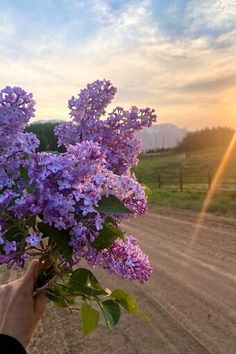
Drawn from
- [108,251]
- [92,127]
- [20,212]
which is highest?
[92,127]

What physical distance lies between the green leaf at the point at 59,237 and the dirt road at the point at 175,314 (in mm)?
4903

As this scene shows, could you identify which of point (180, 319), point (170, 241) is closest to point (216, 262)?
point (170, 241)

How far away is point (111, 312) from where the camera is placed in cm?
164

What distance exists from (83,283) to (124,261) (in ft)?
0.42

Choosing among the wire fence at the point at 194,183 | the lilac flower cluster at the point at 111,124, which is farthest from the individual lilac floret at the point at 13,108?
the wire fence at the point at 194,183

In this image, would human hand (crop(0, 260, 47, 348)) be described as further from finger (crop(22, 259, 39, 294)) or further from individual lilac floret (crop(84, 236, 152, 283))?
individual lilac floret (crop(84, 236, 152, 283))

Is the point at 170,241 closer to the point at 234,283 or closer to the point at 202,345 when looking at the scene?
the point at 234,283

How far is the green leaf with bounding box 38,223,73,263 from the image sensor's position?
148 cm

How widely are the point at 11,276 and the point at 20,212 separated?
8.82 m

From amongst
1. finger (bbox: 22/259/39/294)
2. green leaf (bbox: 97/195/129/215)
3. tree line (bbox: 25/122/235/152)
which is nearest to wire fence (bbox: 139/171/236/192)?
finger (bbox: 22/259/39/294)

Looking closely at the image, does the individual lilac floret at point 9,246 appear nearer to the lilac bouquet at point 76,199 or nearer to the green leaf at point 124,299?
the lilac bouquet at point 76,199

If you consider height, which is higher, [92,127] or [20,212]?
[92,127]

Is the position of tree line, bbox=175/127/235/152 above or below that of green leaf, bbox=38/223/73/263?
below

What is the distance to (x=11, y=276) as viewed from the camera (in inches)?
394
